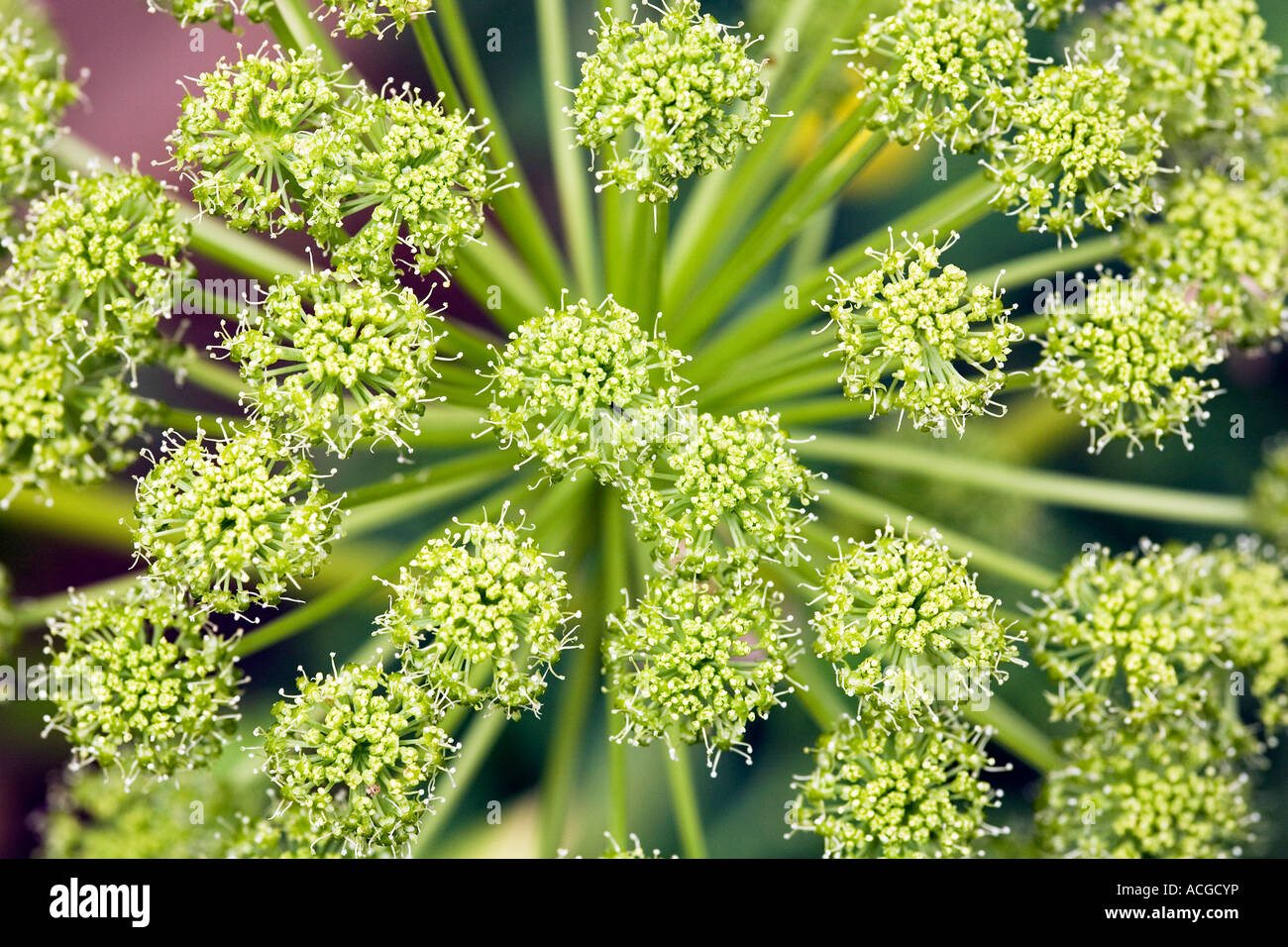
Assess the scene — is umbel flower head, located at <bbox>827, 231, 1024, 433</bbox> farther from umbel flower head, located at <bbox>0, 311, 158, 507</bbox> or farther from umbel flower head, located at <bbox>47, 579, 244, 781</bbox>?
umbel flower head, located at <bbox>0, 311, 158, 507</bbox>

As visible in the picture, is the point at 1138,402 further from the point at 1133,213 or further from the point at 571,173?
the point at 571,173

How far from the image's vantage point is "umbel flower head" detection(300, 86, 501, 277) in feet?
13.4

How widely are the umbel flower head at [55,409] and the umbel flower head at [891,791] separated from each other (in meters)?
3.15

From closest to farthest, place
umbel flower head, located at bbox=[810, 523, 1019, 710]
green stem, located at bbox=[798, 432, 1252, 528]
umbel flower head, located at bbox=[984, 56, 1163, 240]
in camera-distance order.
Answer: umbel flower head, located at bbox=[810, 523, 1019, 710] < umbel flower head, located at bbox=[984, 56, 1163, 240] < green stem, located at bbox=[798, 432, 1252, 528]

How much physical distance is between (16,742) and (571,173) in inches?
191

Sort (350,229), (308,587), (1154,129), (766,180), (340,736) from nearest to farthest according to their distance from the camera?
1. (340,736)
2. (1154,129)
3. (350,229)
4. (766,180)
5. (308,587)

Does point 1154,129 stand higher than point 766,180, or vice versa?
point 766,180

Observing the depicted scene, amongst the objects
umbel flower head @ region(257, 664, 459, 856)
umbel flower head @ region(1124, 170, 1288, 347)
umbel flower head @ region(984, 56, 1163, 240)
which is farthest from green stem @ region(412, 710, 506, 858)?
umbel flower head @ region(1124, 170, 1288, 347)

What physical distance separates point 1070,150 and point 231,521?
11.8 ft

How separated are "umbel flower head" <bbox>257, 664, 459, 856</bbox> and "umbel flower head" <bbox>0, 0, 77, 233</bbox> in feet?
7.79

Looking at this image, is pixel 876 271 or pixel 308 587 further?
pixel 308 587
